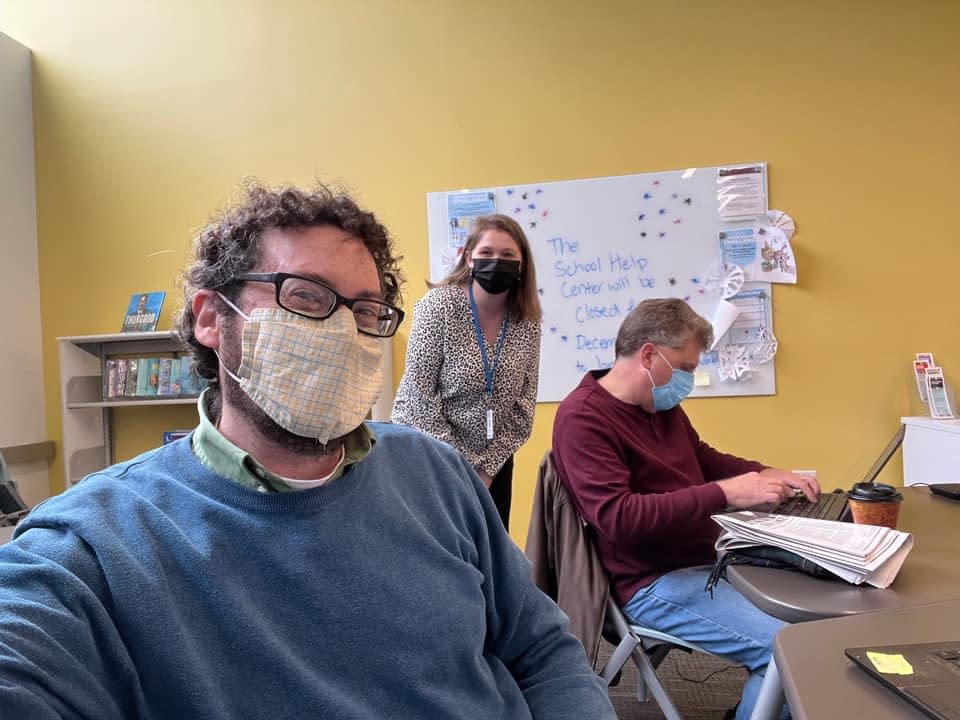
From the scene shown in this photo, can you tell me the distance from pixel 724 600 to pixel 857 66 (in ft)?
8.74

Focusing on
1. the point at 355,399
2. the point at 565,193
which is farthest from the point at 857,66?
the point at 355,399

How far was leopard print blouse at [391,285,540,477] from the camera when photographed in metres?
2.00

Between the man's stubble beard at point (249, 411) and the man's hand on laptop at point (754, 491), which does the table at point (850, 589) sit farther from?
the man's stubble beard at point (249, 411)

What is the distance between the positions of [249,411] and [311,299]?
17 centimetres

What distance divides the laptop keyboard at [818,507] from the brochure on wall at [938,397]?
1.56m

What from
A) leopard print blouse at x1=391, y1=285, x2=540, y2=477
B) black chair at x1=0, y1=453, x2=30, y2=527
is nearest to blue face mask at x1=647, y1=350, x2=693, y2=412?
leopard print blouse at x1=391, y1=285, x2=540, y2=477

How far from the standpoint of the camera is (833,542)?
3.46 ft

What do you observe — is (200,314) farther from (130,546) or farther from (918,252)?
(918,252)

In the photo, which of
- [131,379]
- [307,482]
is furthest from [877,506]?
[131,379]

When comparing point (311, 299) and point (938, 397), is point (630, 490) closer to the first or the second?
point (311, 299)

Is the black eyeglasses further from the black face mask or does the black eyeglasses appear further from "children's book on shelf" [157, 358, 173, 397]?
"children's book on shelf" [157, 358, 173, 397]

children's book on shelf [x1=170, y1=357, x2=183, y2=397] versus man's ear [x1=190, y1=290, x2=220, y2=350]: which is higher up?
man's ear [x1=190, y1=290, x2=220, y2=350]

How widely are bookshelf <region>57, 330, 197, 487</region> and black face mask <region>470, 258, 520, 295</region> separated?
6.39 ft

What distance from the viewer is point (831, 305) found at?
2930mm
